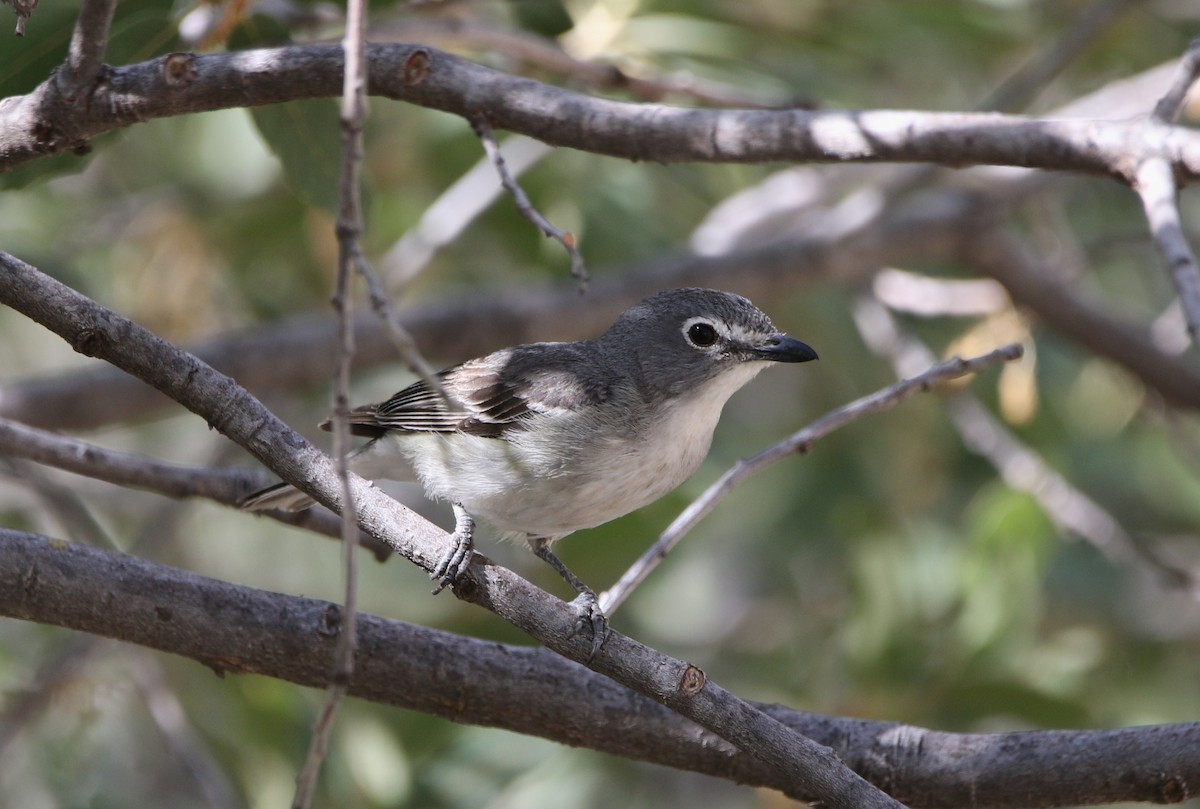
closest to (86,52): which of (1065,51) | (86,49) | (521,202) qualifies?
(86,49)

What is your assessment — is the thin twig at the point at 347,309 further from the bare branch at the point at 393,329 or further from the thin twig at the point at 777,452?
the thin twig at the point at 777,452

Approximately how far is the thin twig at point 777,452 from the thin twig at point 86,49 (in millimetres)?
1779

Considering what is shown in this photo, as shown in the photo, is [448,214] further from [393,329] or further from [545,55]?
Result: [393,329]

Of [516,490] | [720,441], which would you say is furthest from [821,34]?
[516,490]

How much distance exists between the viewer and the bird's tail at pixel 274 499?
373 centimetres

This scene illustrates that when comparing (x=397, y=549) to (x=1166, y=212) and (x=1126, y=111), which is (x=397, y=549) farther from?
(x=1126, y=111)

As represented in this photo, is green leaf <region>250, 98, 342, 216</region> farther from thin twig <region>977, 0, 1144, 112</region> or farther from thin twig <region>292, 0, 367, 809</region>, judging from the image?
thin twig <region>977, 0, 1144, 112</region>

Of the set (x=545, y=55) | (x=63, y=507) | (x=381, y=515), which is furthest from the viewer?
(x=63, y=507)

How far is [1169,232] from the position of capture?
2.77 metres

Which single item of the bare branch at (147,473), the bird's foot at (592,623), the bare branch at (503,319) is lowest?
the bird's foot at (592,623)

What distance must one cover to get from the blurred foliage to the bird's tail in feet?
3.45

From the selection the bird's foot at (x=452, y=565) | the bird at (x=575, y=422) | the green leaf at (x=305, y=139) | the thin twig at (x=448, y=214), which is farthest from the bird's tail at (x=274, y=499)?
the thin twig at (x=448, y=214)

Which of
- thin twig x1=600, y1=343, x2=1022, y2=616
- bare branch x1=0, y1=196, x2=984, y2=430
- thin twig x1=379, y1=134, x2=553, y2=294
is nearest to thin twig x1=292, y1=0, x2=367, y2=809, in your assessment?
thin twig x1=600, y1=343, x2=1022, y2=616

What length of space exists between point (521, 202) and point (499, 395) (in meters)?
1.34
